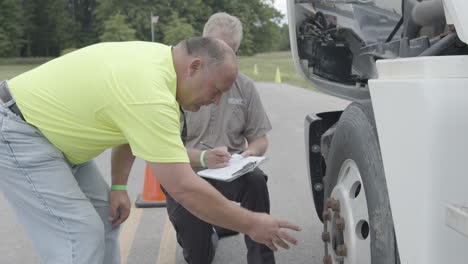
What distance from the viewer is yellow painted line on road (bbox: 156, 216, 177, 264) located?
379 cm

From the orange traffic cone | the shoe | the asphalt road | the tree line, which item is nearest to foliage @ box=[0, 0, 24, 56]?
the tree line

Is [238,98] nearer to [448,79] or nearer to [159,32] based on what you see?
[448,79]

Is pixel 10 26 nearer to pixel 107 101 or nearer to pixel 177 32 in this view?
pixel 177 32

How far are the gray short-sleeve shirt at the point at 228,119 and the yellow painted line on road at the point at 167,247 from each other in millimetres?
880

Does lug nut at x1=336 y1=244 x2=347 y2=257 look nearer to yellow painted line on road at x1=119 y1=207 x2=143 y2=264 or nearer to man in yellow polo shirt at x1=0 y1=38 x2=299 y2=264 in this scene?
man in yellow polo shirt at x1=0 y1=38 x2=299 y2=264

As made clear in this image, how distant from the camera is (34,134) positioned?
2.33m

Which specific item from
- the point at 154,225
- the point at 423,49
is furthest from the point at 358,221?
the point at 154,225

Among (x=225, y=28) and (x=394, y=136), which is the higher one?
(x=225, y=28)

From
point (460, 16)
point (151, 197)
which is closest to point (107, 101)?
point (460, 16)

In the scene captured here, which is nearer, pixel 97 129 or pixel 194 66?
pixel 194 66

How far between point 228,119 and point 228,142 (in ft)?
0.49

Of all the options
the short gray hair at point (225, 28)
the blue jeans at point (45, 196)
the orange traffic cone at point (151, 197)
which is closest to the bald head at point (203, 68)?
the blue jeans at point (45, 196)

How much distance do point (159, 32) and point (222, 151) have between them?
162 ft

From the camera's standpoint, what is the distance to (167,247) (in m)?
4.02
